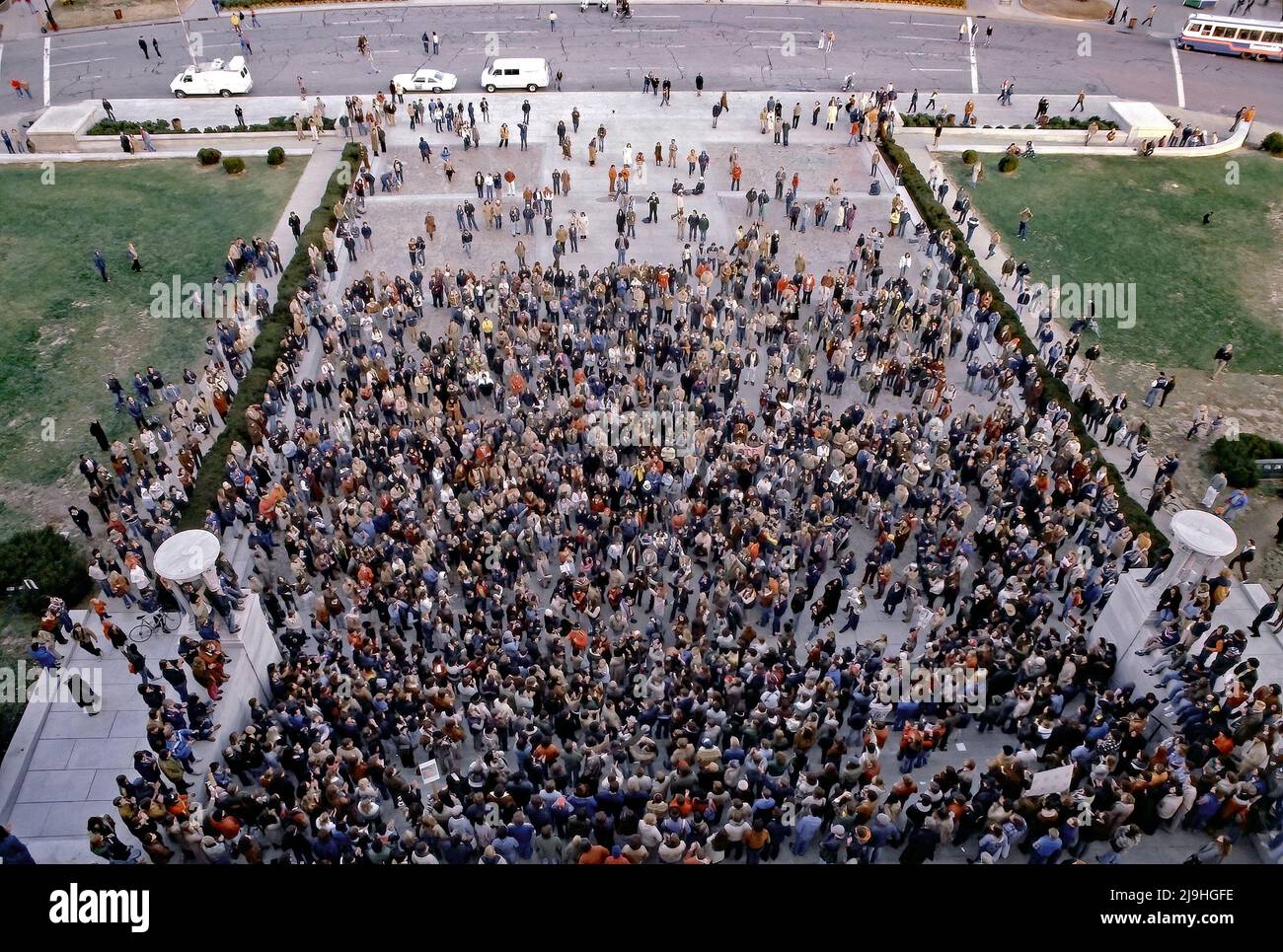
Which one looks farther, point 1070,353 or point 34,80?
point 34,80

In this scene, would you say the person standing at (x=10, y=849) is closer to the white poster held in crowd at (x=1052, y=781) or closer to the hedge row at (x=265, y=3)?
the white poster held in crowd at (x=1052, y=781)

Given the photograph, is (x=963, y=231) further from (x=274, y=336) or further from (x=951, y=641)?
(x=274, y=336)

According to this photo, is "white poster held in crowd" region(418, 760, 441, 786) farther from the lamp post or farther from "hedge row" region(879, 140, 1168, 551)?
the lamp post

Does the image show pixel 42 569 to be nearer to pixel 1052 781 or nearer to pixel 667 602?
pixel 667 602

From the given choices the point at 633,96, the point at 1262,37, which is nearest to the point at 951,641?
the point at 633,96

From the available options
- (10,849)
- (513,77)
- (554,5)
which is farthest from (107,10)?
(10,849)
